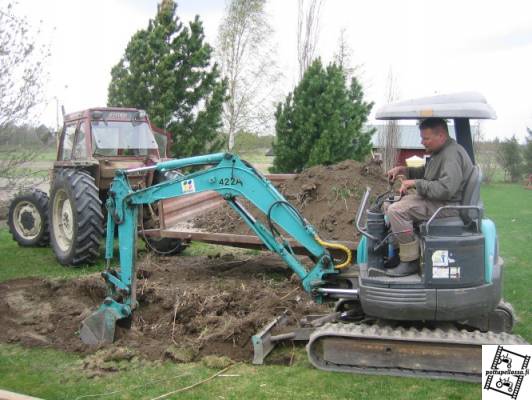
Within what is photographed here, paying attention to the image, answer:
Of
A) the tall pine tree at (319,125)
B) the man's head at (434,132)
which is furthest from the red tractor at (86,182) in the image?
the man's head at (434,132)

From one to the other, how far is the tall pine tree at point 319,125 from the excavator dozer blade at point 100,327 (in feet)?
32.6

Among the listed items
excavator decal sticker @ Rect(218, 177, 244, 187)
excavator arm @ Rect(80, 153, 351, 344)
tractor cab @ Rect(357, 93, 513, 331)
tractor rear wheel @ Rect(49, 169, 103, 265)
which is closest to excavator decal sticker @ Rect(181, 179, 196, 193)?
excavator arm @ Rect(80, 153, 351, 344)

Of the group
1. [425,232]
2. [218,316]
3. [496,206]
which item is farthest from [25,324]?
[496,206]

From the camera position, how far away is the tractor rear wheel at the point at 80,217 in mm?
8750

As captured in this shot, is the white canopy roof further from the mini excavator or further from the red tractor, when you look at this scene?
the red tractor

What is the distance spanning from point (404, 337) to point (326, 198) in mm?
4108

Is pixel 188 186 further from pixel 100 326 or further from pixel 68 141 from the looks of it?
pixel 68 141

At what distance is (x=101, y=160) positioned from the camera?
9844mm

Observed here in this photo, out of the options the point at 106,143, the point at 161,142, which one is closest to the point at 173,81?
the point at 161,142

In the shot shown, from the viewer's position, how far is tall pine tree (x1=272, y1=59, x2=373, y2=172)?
49.2ft

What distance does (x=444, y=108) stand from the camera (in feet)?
15.3

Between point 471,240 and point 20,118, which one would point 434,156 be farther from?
point 20,118

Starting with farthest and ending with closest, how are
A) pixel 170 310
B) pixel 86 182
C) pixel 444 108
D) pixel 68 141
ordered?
pixel 68 141 < pixel 86 182 < pixel 170 310 < pixel 444 108

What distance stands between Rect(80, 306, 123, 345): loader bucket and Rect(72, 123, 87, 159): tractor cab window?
4.97 m
